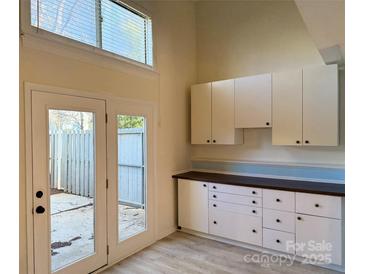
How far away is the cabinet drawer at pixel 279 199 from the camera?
10.2 ft

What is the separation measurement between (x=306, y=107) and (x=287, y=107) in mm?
237

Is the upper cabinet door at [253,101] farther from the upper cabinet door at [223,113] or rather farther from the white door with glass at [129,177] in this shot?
the white door with glass at [129,177]

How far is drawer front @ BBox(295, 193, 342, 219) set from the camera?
111 inches

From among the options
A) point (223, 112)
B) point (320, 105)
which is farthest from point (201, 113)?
point (320, 105)

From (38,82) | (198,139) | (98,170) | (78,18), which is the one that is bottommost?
(98,170)

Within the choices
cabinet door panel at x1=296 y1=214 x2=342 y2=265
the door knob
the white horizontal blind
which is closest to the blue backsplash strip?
cabinet door panel at x1=296 y1=214 x2=342 y2=265

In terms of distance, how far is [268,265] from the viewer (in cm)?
303

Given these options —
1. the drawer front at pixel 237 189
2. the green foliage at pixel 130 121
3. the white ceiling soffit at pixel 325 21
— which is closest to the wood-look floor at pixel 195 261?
the drawer front at pixel 237 189

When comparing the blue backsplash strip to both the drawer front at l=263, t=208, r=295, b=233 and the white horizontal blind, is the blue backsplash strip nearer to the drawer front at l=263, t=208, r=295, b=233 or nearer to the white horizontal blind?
the drawer front at l=263, t=208, r=295, b=233

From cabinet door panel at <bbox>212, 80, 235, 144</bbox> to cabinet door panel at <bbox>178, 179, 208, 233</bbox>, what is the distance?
0.79 m

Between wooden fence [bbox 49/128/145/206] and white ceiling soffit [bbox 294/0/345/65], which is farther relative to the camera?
wooden fence [bbox 49/128/145/206]
